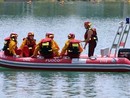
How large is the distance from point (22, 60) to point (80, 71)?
212cm

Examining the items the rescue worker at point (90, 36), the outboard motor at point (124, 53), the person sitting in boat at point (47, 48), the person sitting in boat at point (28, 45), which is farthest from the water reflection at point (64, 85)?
the rescue worker at point (90, 36)

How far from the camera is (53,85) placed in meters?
20.0

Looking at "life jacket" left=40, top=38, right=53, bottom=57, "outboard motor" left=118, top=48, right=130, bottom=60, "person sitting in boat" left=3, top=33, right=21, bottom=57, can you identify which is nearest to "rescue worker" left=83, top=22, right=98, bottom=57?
"outboard motor" left=118, top=48, right=130, bottom=60

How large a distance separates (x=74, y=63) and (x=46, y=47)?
3.80 ft

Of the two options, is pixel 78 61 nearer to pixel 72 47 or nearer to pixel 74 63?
pixel 74 63

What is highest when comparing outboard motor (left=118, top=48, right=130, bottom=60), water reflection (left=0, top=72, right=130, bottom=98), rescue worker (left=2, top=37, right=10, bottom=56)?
rescue worker (left=2, top=37, right=10, bottom=56)

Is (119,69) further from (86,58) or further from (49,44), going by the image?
(49,44)

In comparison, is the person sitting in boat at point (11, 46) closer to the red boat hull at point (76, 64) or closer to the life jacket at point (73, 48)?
the red boat hull at point (76, 64)

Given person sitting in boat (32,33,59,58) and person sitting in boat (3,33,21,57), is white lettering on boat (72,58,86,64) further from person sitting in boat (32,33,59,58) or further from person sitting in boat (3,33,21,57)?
person sitting in boat (3,33,21,57)

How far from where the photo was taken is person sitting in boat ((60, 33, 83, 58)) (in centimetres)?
2183

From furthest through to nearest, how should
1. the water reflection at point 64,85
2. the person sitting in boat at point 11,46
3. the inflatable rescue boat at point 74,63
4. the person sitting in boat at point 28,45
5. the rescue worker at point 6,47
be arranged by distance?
the person sitting in boat at point 28,45 < the rescue worker at point 6,47 < the person sitting in boat at point 11,46 < the inflatable rescue boat at point 74,63 < the water reflection at point 64,85

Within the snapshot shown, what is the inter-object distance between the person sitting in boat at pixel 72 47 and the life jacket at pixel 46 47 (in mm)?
468

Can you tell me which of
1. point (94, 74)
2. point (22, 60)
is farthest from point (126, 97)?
point (22, 60)

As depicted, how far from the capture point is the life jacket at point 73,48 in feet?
71.6
